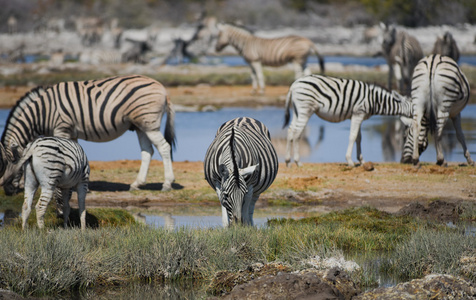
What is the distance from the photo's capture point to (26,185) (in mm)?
9109

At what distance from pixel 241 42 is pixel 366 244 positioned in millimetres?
20405

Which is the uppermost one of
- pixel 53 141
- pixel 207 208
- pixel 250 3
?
pixel 250 3

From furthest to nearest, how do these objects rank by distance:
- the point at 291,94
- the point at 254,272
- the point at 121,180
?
the point at 291,94 < the point at 121,180 < the point at 254,272

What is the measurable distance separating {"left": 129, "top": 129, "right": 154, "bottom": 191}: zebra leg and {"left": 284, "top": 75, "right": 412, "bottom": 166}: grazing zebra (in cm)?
340

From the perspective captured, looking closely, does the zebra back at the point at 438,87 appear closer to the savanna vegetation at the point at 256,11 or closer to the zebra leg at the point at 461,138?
the zebra leg at the point at 461,138

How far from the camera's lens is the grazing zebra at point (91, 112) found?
12.4 m

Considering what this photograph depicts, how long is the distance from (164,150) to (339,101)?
4.10 meters

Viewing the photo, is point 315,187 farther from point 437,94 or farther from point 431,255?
point 431,255

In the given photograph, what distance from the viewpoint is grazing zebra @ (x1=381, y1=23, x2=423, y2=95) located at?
25.0m

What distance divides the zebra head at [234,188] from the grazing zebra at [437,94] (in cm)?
793

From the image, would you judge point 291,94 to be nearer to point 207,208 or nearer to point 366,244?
point 207,208

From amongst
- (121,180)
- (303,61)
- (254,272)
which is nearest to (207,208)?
(121,180)

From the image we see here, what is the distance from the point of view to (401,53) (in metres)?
25.1

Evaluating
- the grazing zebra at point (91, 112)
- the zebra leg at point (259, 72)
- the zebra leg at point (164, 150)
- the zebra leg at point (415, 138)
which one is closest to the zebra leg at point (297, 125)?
the zebra leg at point (415, 138)
